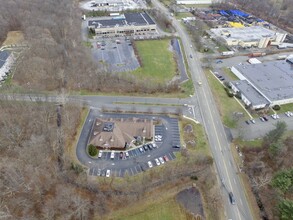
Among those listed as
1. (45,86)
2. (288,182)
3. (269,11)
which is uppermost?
(269,11)

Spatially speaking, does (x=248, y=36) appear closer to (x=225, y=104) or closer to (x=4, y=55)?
(x=225, y=104)

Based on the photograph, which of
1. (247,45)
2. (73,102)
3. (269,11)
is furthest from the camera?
(269,11)

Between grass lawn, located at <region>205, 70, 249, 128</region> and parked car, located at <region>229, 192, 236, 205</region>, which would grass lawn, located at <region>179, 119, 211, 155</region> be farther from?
parked car, located at <region>229, 192, 236, 205</region>

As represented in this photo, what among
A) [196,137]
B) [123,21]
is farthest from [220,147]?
[123,21]

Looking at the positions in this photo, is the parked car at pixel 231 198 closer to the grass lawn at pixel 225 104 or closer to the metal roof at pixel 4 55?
the grass lawn at pixel 225 104

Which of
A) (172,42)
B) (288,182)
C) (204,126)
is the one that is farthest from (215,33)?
(288,182)

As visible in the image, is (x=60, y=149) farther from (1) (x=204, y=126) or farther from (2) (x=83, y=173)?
(1) (x=204, y=126)

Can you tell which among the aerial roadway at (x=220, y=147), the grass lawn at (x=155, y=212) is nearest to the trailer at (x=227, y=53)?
the aerial roadway at (x=220, y=147)
